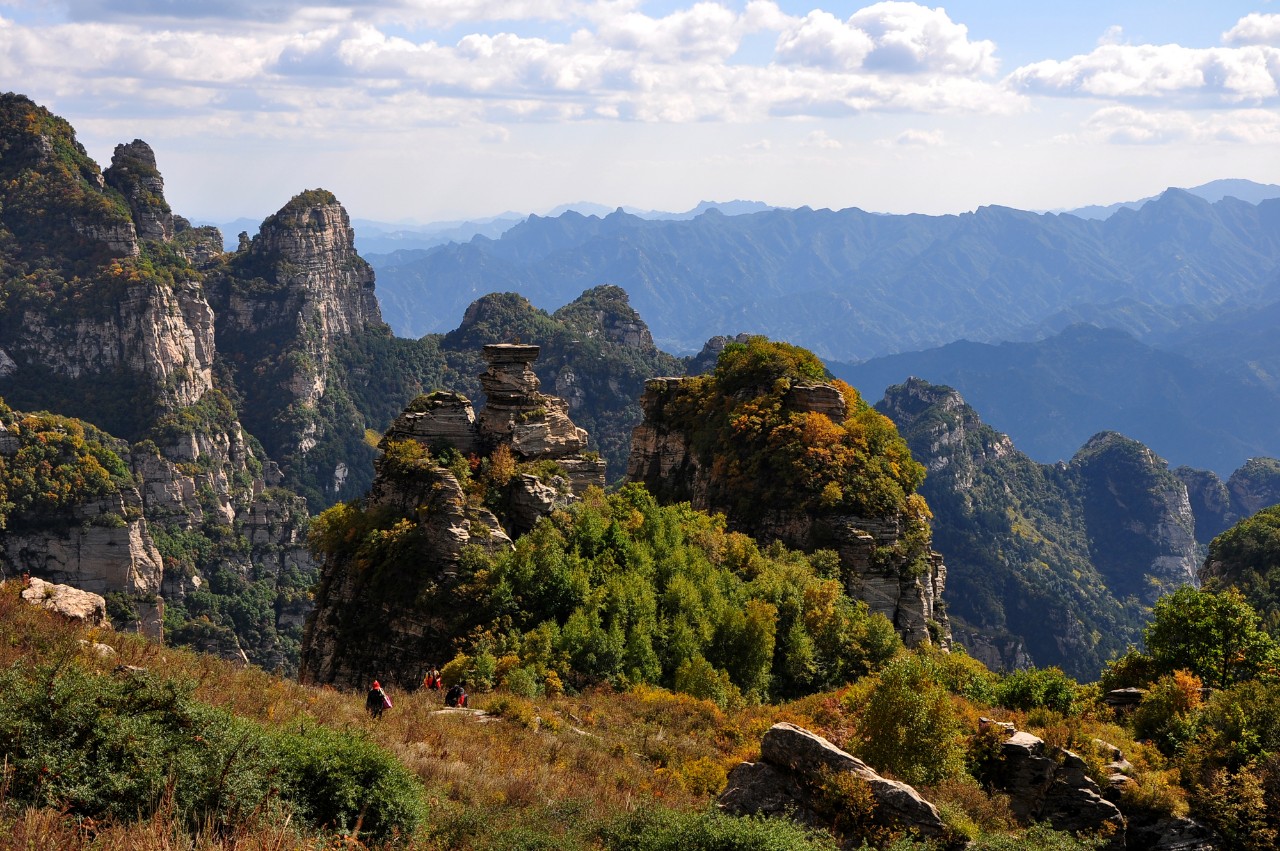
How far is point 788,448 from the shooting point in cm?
3791

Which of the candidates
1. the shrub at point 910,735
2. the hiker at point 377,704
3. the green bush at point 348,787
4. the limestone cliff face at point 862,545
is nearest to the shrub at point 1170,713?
the shrub at point 910,735

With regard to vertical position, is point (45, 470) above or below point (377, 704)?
below

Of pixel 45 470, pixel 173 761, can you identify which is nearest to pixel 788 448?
pixel 173 761

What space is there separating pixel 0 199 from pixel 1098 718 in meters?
155

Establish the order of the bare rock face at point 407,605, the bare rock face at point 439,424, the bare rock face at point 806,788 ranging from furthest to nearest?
the bare rock face at point 439,424 → the bare rock face at point 407,605 → the bare rock face at point 806,788

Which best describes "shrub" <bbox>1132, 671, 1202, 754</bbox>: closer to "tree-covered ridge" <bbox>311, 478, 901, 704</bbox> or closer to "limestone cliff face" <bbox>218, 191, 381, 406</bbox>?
"tree-covered ridge" <bbox>311, 478, 901, 704</bbox>

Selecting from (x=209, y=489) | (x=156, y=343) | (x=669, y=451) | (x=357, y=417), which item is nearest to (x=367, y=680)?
(x=669, y=451)

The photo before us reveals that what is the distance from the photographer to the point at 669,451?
4534cm

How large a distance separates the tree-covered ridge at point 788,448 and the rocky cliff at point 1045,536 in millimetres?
84528

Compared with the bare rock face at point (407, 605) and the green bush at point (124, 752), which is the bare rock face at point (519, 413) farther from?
the green bush at point (124, 752)

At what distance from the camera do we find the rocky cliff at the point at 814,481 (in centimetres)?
3491

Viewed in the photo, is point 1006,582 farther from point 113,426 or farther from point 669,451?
point 113,426

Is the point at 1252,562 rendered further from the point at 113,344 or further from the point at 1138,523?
the point at 113,344

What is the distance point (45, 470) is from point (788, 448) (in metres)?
74.0
